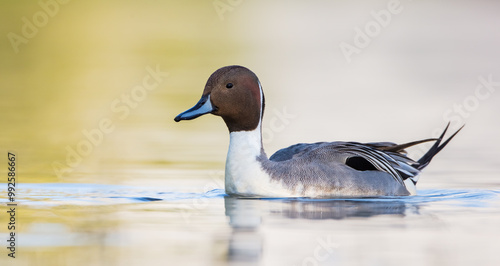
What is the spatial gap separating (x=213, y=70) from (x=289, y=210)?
32.1 ft

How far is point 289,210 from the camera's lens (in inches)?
282

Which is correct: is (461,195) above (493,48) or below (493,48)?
below

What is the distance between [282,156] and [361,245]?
2.63 metres

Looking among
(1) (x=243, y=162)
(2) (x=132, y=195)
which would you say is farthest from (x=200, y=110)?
(2) (x=132, y=195)

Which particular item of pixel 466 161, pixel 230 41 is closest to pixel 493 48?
pixel 230 41

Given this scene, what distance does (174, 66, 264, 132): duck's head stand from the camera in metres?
8.00

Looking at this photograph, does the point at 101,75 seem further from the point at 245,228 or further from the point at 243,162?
the point at 245,228

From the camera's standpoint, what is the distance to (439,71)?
17.1 m

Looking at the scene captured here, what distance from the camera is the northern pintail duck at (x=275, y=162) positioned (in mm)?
7883

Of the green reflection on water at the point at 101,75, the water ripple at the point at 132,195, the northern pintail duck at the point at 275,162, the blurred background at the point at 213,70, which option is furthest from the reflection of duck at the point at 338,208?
the green reflection on water at the point at 101,75

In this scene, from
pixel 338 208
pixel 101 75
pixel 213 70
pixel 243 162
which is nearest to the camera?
pixel 338 208

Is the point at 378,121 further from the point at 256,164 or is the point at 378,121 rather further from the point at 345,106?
the point at 256,164

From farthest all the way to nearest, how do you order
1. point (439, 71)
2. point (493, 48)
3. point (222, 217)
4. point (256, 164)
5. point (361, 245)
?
point (493, 48) → point (439, 71) → point (256, 164) → point (222, 217) → point (361, 245)

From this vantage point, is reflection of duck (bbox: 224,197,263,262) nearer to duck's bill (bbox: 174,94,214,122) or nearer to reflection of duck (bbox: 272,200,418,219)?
reflection of duck (bbox: 272,200,418,219)
